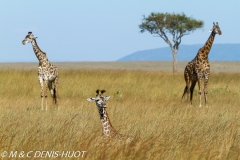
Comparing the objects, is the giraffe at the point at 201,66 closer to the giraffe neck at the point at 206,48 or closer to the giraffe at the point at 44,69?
the giraffe neck at the point at 206,48

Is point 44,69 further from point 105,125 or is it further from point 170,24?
point 170,24

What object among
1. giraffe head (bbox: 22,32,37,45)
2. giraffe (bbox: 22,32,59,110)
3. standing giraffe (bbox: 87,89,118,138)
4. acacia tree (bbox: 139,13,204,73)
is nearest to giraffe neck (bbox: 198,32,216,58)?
giraffe (bbox: 22,32,59,110)

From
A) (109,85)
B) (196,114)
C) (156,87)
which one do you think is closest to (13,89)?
(109,85)

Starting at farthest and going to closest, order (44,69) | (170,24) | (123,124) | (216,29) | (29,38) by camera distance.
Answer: (170,24) → (216,29) → (29,38) → (44,69) → (123,124)

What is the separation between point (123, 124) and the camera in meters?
8.93

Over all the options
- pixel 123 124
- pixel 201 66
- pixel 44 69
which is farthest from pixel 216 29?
pixel 123 124

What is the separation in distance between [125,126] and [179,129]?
0.88 metres

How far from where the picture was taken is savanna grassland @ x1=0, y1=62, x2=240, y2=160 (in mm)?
6281

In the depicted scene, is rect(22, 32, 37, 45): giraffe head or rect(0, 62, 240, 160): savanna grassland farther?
rect(22, 32, 37, 45): giraffe head

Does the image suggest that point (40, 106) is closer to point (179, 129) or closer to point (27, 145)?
point (179, 129)

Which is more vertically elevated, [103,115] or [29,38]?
[29,38]

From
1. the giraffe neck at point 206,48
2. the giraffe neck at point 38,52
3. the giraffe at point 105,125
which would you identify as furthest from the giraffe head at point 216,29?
the giraffe at point 105,125

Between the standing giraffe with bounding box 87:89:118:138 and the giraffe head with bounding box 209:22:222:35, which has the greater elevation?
the giraffe head with bounding box 209:22:222:35

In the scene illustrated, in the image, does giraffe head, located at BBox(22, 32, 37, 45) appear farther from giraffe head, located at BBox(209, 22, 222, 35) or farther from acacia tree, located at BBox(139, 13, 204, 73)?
acacia tree, located at BBox(139, 13, 204, 73)
